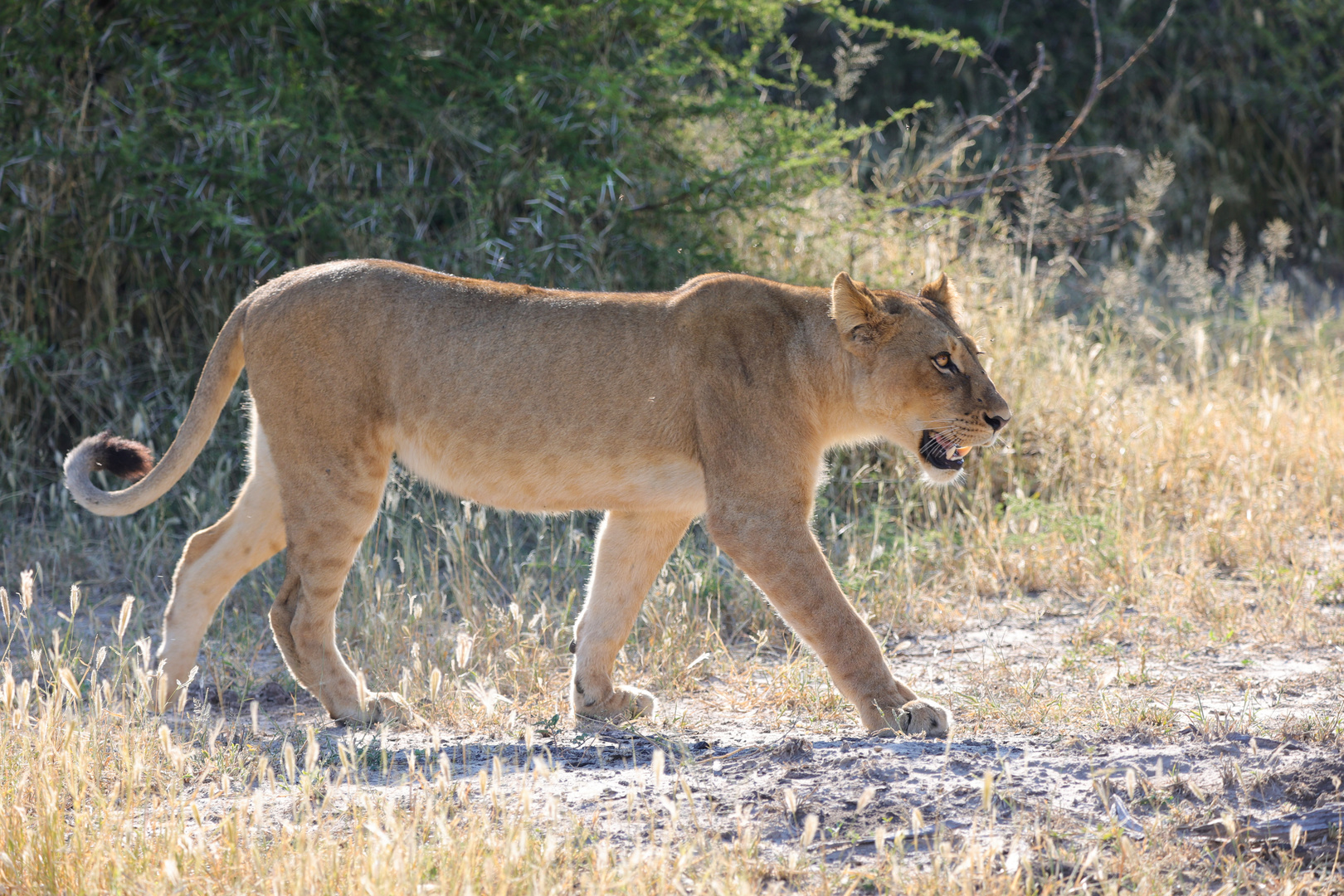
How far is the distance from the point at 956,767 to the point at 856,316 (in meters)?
1.43

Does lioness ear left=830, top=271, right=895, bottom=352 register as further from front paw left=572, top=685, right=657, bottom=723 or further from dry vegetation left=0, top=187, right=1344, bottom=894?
front paw left=572, top=685, right=657, bottom=723

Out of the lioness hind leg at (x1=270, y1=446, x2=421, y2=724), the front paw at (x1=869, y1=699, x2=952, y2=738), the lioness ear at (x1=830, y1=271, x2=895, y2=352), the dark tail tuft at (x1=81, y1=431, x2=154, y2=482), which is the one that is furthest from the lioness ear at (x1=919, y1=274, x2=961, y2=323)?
the dark tail tuft at (x1=81, y1=431, x2=154, y2=482)

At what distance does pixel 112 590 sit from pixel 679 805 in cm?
365

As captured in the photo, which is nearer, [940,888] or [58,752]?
[940,888]

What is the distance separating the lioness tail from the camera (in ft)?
13.2

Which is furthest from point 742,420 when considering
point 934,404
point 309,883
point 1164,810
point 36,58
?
point 36,58

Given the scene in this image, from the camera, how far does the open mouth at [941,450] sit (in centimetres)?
410

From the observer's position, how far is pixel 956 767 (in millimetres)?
3201

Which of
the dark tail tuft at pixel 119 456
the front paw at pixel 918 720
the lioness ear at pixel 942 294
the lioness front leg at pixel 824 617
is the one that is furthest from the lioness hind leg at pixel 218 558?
the lioness ear at pixel 942 294

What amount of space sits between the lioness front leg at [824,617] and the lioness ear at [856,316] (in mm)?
644

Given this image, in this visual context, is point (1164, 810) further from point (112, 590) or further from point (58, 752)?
point (112, 590)

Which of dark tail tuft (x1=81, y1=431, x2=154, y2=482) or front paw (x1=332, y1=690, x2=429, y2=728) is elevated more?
dark tail tuft (x1=81, y1=431, x2=154, y2=482)

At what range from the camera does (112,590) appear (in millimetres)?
5758

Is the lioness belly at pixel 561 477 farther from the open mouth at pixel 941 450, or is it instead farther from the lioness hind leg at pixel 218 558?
the open mouth at pixel 941 450
